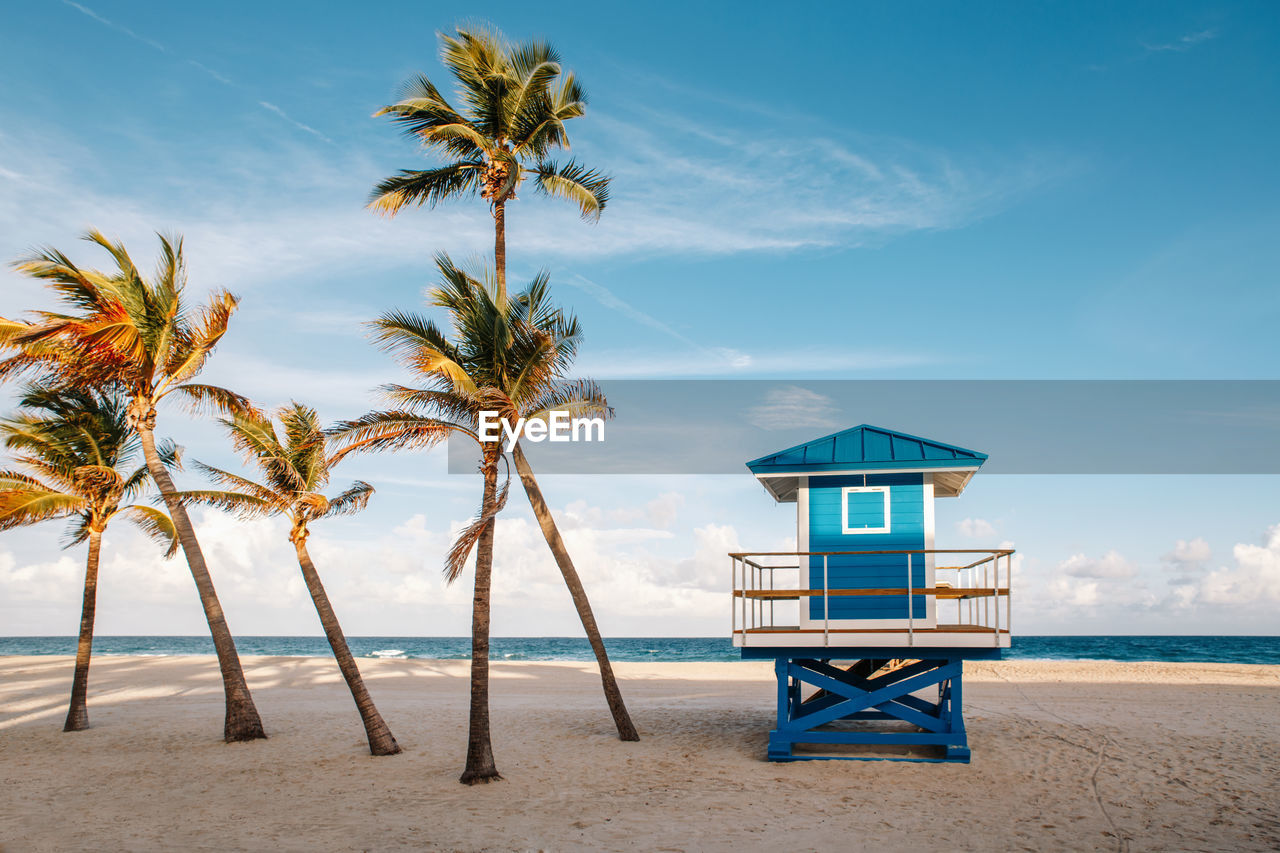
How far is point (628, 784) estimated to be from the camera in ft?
38.8

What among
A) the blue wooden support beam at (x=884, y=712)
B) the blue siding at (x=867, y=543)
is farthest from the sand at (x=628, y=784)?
the blue siding at (x=867, y=543)

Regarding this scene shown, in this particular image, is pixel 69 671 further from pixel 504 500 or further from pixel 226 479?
pixel 504 500

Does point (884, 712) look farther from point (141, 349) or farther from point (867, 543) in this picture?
point (141, 349)

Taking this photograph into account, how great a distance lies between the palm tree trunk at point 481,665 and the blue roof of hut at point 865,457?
3912 mm

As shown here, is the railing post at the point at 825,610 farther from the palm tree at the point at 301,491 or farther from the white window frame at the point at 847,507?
the palm tree at the point at 301,491

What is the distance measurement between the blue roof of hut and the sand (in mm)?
4048

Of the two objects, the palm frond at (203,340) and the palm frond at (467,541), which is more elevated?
the palm frond at (203,340)

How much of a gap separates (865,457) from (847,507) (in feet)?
2.58

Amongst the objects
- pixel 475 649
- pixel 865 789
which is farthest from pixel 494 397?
pixel 865 789

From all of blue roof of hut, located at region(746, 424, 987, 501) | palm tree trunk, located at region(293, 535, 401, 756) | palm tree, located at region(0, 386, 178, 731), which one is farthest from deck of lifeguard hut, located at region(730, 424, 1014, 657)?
palm tree, located at region(0, 386, 178, 731)

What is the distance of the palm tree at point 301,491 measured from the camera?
45.7ft

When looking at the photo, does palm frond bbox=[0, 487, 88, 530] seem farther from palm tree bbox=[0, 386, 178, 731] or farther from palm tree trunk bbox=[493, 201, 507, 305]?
palm tree trunk bbox=[493, 201, 507, 305]

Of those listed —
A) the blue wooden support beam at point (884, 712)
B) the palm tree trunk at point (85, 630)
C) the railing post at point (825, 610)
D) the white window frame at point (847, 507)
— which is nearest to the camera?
the railing post at point (825, 610)

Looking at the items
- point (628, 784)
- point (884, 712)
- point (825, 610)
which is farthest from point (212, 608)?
point (884, 712)
